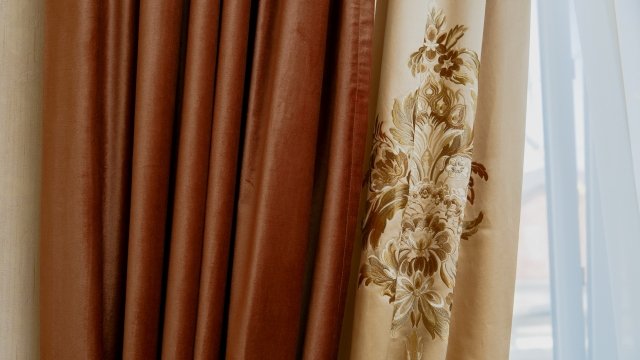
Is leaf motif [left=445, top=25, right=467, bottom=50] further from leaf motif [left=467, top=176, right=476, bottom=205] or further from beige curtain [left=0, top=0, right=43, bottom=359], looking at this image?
beige curtain [left=0, top=0, right=43, bottom=359]

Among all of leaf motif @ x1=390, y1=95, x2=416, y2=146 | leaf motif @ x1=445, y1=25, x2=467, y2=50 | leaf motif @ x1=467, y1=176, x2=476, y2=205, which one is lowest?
leaf motif @ x1=467, y1=176, x2=476, y2=205

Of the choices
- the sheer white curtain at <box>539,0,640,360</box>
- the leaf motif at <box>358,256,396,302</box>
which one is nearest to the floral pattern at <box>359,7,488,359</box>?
the leaf motif at <box>358,256,396,302</box>

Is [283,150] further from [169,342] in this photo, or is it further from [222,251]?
[169,342]

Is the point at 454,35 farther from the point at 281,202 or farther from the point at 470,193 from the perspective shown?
the point at 281,202

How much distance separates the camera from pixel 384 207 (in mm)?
638

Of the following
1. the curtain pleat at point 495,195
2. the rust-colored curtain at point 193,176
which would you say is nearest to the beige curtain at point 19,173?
the rust-colored curtain at point 193,176

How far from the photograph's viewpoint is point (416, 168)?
65 cm

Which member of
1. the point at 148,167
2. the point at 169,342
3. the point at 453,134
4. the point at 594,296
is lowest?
the point at 169,342

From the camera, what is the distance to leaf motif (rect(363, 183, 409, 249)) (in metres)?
0.64

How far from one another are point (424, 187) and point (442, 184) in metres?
0.03

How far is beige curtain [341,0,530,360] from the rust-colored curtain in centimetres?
6

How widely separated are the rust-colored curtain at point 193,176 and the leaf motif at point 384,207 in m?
0.05

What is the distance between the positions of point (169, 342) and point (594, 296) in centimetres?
69

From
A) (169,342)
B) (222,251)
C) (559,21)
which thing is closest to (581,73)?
(559,21)
